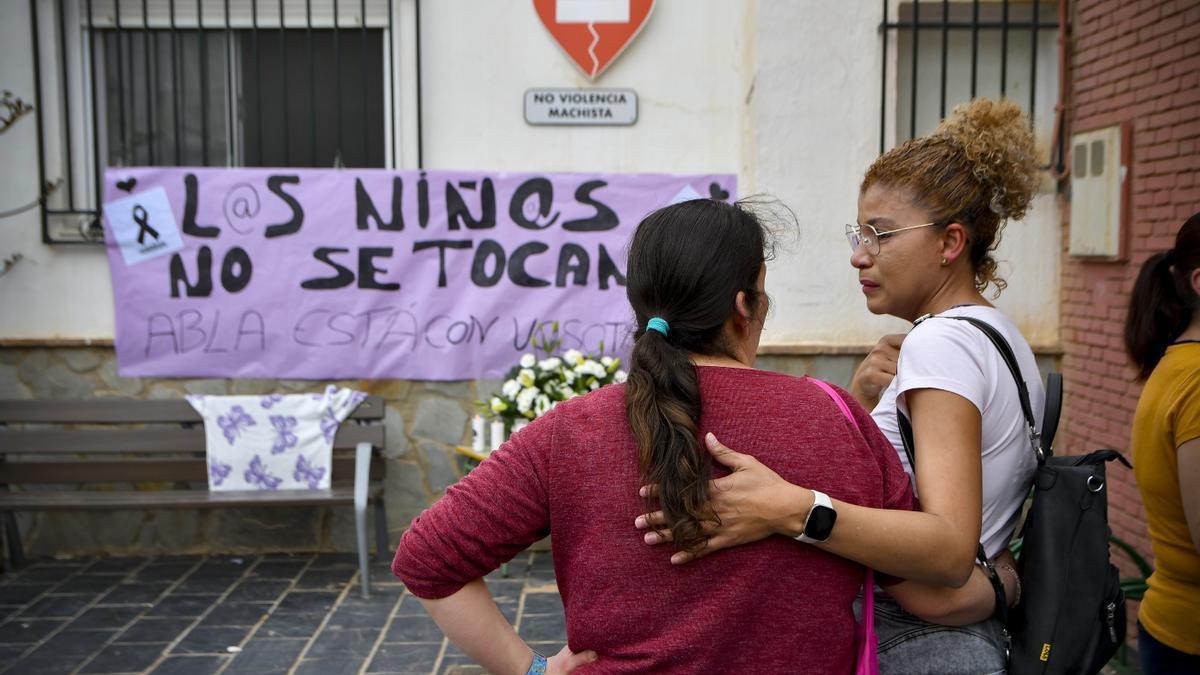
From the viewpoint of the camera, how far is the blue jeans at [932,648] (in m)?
2.07

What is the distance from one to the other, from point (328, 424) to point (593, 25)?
2669 mm

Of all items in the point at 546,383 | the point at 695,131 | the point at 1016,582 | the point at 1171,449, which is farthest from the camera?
the point at 695,131

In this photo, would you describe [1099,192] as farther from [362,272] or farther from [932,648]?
[932,648]

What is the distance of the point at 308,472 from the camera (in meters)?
6.38

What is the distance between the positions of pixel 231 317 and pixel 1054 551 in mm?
5388

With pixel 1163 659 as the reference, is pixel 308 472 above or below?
below

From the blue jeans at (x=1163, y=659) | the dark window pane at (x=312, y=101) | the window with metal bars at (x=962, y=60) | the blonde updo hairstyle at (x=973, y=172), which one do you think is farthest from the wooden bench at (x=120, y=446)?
the blonde updo hairstyle at (x=973, y=172)

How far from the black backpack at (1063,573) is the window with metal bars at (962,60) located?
441 cm

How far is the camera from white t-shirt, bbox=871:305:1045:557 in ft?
6.69

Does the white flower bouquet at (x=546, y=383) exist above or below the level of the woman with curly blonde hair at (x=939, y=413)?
below

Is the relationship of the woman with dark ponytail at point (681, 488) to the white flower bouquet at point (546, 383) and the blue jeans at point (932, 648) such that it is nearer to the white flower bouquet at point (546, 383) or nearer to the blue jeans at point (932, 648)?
the blue jeans at point (932, 648)

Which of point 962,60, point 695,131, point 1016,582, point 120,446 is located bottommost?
point 120,446

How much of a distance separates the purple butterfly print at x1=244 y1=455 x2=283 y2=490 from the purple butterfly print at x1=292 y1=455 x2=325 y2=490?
0.11m

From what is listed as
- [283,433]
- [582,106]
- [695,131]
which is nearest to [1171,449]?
[695,131]
